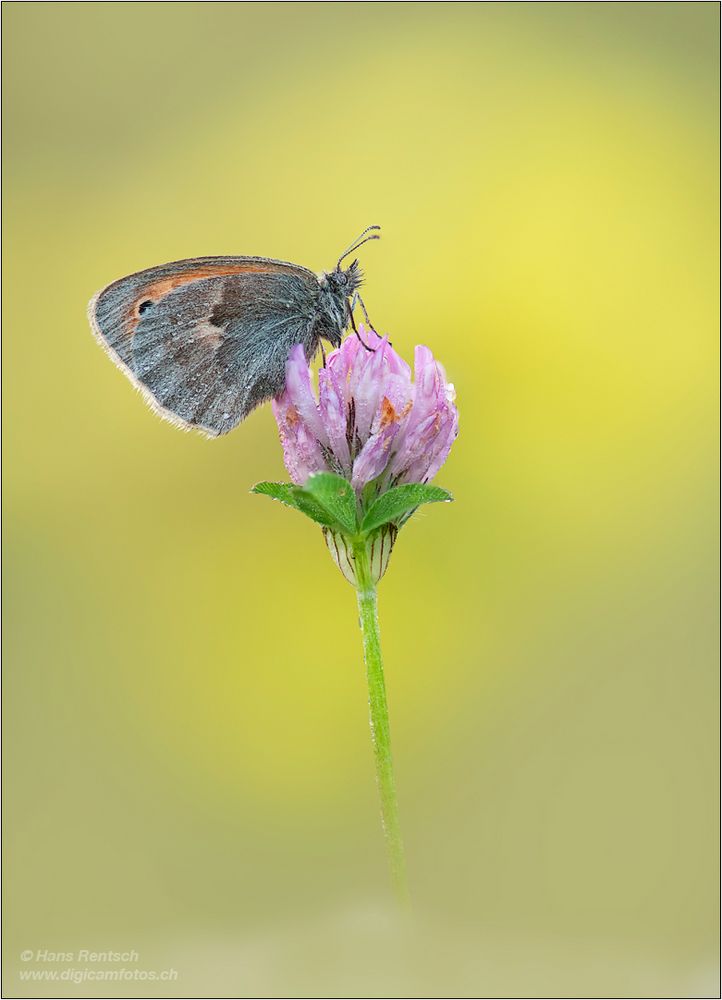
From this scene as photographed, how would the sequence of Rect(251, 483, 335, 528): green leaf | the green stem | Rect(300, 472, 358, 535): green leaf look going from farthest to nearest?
Rect(251, 483, 335, 528): green leaf
Rect(300, 472, 358, 535): green leaf
the green stem

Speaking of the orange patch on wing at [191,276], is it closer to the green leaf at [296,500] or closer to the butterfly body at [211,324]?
the butterfly body at [211,324]

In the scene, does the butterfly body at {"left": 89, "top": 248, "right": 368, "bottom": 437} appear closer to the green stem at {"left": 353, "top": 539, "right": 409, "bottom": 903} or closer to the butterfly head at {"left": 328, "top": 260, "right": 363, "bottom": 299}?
the butterfly head at {"left": 328, "top": 260, "right": 363, "bottom": 299}

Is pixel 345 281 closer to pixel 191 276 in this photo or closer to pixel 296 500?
pixel 191 276

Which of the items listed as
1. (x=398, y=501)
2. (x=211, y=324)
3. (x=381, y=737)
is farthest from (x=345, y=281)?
(x=381, y=737)

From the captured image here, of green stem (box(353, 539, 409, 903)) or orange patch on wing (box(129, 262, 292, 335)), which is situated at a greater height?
orange patch on wing (box(129, 262, 292, 335))

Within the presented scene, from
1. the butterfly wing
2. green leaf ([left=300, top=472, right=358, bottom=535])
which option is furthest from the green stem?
the butterfly wing

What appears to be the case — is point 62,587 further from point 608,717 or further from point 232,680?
point 608,717
